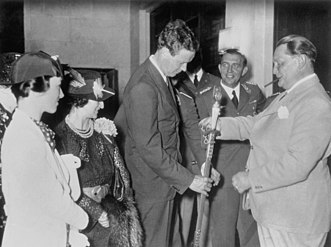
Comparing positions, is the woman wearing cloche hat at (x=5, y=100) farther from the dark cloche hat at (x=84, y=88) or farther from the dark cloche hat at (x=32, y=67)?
the dark cloche hat at (x=32, y=67)

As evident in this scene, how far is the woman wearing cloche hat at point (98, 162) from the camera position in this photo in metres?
2.34

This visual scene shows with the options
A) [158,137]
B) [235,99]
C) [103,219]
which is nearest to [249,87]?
[235,99]

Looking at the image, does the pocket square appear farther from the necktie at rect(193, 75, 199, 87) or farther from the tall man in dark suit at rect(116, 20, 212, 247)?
the necktie at rect(193, 75, 199, 87)

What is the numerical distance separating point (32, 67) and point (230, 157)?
6.09 feet

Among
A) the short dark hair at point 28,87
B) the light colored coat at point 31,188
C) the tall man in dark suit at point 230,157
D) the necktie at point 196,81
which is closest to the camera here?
the light colored coat at point 31,188

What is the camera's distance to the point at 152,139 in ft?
7.69

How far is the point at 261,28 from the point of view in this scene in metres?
3.86

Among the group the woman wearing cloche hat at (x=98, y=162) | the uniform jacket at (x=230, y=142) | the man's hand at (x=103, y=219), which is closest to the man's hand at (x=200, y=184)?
the woman wearing cloche hat at (x=98, y=162)

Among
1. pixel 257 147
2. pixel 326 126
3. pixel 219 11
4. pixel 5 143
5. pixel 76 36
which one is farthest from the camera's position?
pixel 76 36

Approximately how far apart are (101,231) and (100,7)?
4840 mm

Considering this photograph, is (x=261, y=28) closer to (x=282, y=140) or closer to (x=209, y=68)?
(x=209, y=68)

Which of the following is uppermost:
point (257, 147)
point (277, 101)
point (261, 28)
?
point (261, 28)

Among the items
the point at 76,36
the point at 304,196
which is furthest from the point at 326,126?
the point at 76,36

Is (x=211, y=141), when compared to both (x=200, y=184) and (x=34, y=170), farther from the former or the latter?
(x=34, y=170)
